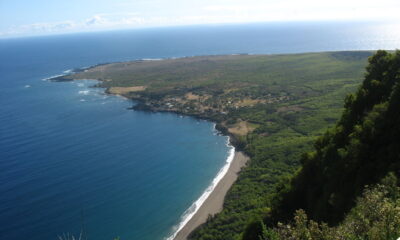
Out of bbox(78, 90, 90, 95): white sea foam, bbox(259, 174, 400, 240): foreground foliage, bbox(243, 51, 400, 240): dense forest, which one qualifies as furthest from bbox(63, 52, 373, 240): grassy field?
bbox(259, 174, 400, 240): foreground foliage

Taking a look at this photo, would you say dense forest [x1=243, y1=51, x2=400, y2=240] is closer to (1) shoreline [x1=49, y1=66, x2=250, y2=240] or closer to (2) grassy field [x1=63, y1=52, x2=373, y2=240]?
(2) grassy field [x1=63, y1=52, x2=373, y2=240]

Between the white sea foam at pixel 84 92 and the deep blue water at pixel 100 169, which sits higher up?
the deep blue water at pixel 100 169

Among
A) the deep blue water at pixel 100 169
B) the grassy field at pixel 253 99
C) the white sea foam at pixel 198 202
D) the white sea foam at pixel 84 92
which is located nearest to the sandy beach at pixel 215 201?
the white sea foam at pixel 198 202

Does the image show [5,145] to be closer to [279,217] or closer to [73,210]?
[73,210]

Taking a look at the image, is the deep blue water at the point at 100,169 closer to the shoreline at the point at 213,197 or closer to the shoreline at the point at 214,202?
the shoreline at the point at 213,197

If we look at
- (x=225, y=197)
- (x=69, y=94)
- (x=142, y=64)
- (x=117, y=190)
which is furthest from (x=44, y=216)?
(x=142, y=64)
